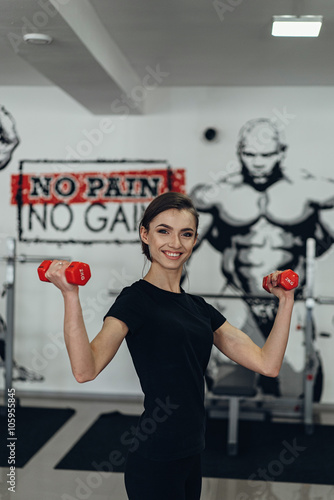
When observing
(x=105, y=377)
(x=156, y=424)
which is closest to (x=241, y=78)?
(x=105, y=377)

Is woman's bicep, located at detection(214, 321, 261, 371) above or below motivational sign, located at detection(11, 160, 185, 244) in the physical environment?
below

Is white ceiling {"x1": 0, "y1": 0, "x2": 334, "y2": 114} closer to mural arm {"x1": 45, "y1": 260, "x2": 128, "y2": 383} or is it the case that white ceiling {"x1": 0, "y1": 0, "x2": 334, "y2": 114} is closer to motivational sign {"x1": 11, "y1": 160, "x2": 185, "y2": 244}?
motivational sign {"x1": 11, "y1": 160, "x2": 185, "y2": 244}

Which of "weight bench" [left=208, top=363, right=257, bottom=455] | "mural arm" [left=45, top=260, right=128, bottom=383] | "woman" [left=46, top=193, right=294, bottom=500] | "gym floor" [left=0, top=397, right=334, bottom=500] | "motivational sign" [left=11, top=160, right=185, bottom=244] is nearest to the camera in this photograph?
"mural arm" [left=45, top=260, right=128, bottom=383]

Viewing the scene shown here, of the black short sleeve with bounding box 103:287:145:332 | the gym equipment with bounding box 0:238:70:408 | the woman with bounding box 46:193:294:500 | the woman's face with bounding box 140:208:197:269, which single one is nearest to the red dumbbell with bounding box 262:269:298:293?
the woman with bounding box 46:193:294:500

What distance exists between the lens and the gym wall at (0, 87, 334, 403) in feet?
15.3

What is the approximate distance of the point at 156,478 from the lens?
1353 millimetres

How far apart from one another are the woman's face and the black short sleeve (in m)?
0.13

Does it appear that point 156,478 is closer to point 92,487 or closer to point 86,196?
point 92,487

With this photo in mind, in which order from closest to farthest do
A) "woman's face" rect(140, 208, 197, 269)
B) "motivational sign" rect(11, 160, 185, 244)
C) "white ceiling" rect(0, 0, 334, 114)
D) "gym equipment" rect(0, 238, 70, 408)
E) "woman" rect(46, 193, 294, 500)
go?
"woman" rect(46, 193, 294, 500) → "woman's face" rect(140, 208, 197, 269) → "white ceiling" rect(0, 0, 334, 114) → "gym equipment" rect(0, 238, 70, 408) → "motivational sign" rect(11, 160, 185, 244)

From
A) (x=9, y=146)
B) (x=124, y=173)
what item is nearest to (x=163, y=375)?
(x=124, y=173)

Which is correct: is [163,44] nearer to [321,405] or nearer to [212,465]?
[212,465]

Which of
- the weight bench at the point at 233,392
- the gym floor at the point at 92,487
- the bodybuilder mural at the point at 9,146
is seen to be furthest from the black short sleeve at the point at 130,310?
the bodybuilder mural at the point at 9,146

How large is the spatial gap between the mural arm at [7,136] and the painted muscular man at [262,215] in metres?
1.65

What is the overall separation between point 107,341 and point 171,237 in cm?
33
